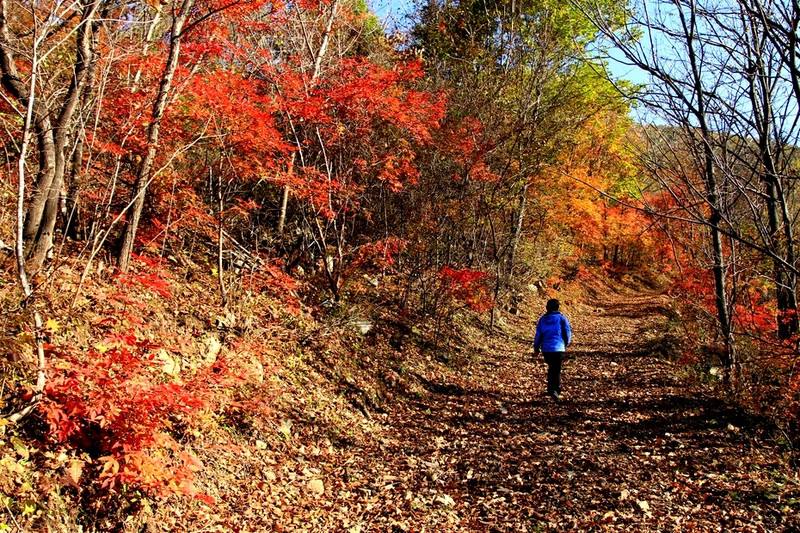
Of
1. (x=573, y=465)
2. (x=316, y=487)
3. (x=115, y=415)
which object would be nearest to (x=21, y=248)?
(x=115, y=415)

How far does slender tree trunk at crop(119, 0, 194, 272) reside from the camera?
638 cm

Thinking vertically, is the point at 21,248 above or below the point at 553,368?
above

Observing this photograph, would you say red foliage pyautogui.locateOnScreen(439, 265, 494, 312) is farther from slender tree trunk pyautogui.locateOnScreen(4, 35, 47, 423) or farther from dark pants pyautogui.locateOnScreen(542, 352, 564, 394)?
slender tree trunk pyautogui.locateOnScreen(4, 35, 47, 423)

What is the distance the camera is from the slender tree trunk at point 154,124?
251 inches

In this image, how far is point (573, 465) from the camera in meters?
6.09

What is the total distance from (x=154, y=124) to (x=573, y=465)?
714 cm

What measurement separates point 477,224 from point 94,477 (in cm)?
1205

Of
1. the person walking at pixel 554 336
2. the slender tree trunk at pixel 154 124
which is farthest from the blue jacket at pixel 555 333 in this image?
the slender tree trunk at pixel 154 124

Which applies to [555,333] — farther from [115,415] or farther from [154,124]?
[154,124]

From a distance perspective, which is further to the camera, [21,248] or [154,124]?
[154,124]

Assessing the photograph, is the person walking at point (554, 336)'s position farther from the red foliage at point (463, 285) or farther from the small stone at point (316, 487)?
the small stone at point (316, 487)

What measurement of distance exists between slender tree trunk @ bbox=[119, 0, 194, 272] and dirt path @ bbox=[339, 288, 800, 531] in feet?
14.4

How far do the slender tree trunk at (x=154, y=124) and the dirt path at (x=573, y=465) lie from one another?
4375 millimetres

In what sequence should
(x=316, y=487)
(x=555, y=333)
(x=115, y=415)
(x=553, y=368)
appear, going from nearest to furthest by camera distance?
(x=115, y=415) < (x=316, y=487) < (x=555, y=333) < (x=553, y=368)
